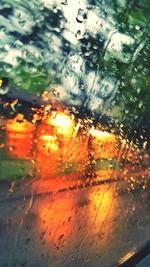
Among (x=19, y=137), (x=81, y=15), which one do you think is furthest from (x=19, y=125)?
(x=81, y=15)

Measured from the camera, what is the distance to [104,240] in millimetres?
3580

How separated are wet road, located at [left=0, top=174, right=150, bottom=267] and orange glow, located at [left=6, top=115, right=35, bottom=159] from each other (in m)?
0.28

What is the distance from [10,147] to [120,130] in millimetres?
995

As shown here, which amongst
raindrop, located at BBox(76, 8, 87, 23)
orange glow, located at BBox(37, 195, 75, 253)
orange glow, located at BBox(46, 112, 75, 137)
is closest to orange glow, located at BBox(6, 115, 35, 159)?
orange glow, located at BBox(46, 112, 75, 137)

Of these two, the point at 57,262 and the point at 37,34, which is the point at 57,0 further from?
the point at 57,262

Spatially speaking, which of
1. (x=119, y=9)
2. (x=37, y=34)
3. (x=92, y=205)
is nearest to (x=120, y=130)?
(x=92, y=205)

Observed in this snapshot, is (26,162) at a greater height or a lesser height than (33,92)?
lesser

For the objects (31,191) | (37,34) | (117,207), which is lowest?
(117,207)

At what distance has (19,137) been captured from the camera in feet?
10.3

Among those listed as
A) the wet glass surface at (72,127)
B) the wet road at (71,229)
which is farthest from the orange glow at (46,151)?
the wet road at (71,229)

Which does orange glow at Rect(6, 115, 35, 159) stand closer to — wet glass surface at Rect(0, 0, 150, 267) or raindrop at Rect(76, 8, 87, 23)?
wet glass surface at Rect(0, 0, 150, 267)

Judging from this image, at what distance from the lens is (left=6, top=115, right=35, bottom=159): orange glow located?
293 cm

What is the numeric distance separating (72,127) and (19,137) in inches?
12.9

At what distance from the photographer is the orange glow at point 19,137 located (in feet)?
9.62
